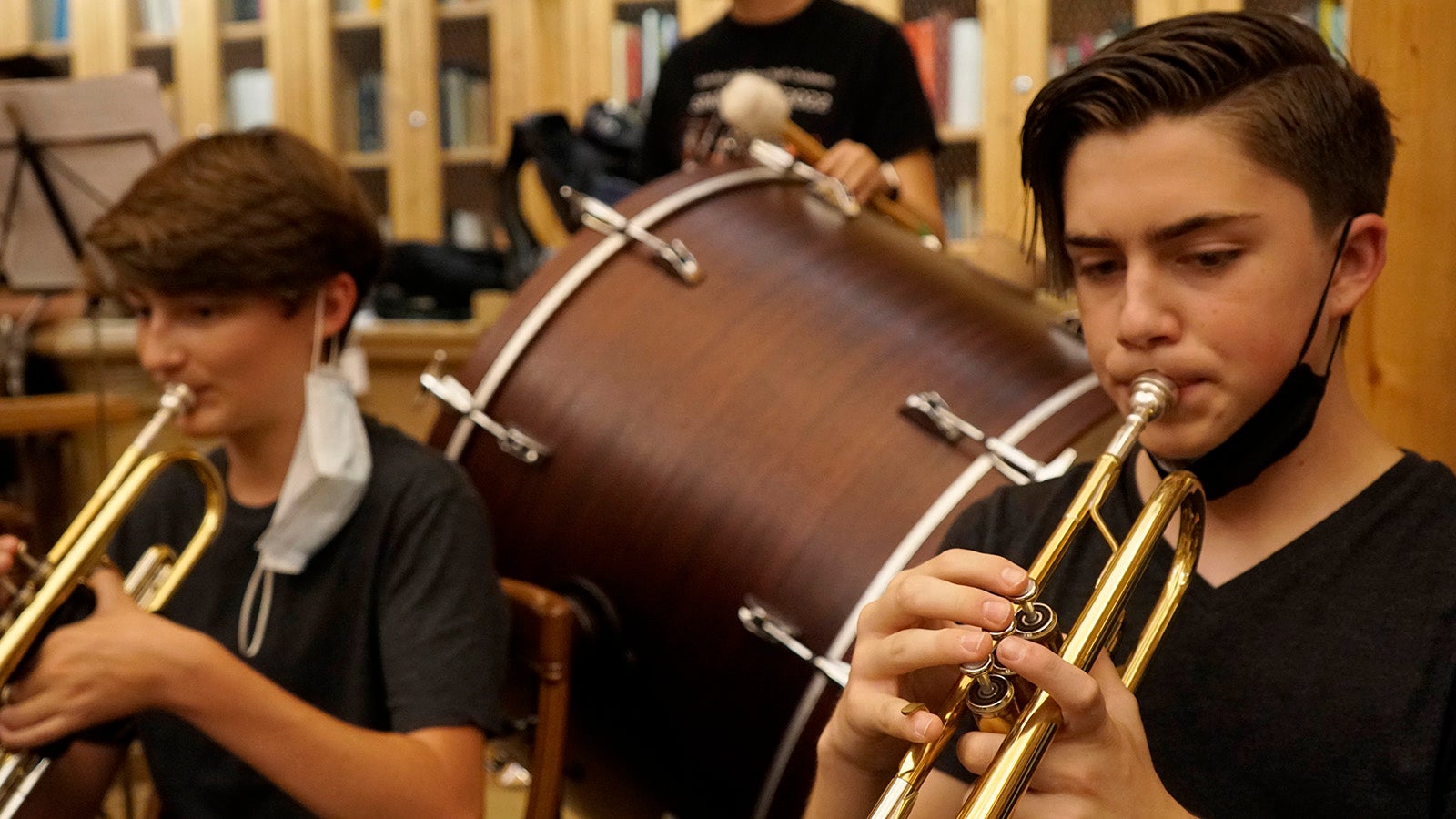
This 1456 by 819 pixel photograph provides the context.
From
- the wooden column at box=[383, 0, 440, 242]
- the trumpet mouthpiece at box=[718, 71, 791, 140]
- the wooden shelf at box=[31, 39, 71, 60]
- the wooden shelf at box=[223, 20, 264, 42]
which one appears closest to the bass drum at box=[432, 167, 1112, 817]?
the trumpet mouthpiece at box=[718, 71, 791, 140]

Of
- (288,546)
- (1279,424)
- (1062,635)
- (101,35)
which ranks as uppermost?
(101,35)

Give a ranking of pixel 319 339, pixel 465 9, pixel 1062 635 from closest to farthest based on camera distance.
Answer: pixel 1062 635, pixel 319 339, pixel 465 9

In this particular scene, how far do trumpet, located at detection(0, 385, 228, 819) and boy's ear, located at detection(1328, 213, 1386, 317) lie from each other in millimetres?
1030

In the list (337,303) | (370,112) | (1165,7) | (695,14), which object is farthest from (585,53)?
(337,303)

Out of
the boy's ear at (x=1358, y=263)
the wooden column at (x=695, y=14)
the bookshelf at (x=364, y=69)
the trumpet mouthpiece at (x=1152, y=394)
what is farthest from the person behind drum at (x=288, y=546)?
the bookshelf at (x=364, y=69)

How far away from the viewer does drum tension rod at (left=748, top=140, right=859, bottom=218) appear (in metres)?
1.78

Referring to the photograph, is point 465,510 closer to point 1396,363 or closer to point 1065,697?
point 1065,697

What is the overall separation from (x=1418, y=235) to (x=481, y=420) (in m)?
1.05

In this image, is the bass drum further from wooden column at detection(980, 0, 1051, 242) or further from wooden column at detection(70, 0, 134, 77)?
wooden column at detection(70, 0, 134, 77)

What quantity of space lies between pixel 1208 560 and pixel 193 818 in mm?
995

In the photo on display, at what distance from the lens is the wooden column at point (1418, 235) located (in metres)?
1.30

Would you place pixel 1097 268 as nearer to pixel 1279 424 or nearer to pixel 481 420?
pixel 1279 424

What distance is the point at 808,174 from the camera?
183 centimetres

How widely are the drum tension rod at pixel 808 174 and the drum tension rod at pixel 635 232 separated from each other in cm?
21
